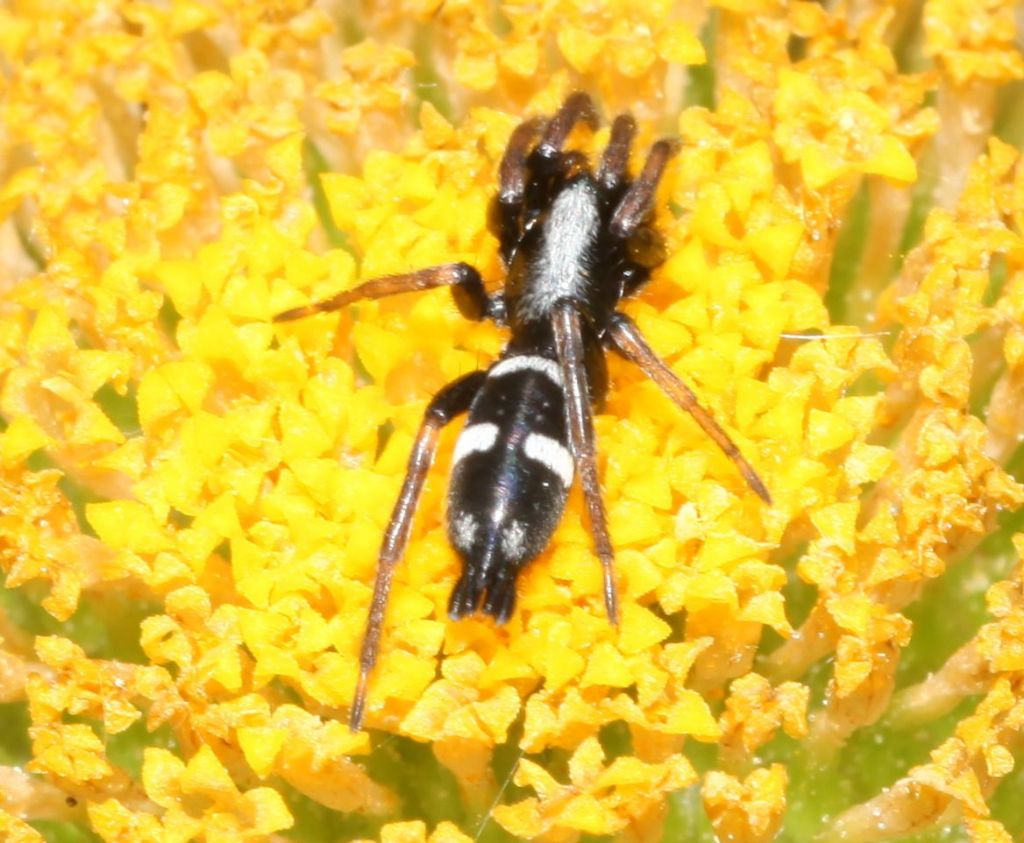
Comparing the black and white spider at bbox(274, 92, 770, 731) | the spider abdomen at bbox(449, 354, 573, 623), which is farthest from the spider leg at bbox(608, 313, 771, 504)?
the spider abdomen at bbox(449, 354, 573, 623)

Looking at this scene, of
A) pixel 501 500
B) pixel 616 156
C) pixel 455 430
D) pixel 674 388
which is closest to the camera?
pixel 501 500

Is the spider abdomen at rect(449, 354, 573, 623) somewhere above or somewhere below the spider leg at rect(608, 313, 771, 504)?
below

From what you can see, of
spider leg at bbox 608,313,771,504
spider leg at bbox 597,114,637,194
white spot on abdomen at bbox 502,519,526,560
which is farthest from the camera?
spider leg at bbox 597,114,637,194

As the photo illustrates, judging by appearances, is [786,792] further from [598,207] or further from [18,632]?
[18,632]

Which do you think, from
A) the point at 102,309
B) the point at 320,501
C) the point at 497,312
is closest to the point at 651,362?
the point at 497,312

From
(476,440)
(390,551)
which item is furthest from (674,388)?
(390,551)

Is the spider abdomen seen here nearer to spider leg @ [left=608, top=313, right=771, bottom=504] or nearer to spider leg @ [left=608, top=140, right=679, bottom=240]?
spider leg @ [left=608, top=313, right=771, bottom=504]

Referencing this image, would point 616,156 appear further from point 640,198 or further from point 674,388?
point 674,388
